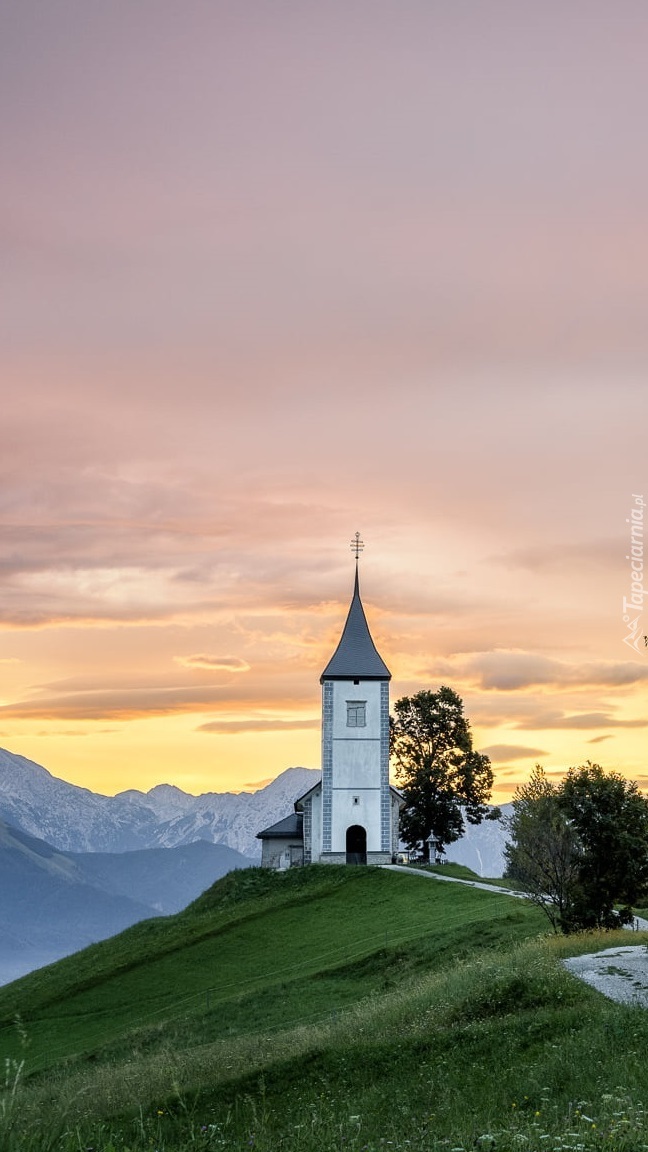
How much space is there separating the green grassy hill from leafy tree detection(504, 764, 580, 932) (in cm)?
150

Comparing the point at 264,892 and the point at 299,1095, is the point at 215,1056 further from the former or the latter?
the point at 264,892

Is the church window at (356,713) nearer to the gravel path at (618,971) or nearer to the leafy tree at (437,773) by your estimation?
the leafy tree at (437,773)

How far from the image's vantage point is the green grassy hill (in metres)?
15.0

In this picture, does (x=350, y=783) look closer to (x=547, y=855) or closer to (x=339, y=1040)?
(x=547, y=855)

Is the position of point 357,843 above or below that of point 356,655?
below

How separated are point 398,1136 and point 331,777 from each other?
207 ft

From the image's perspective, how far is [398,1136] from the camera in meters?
15.9

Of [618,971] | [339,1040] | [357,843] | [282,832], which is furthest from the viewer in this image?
[282,832]

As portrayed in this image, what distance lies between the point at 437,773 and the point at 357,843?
25.0 feet

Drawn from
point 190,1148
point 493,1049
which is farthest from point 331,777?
point 190,1148

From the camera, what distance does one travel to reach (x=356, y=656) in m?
81.9

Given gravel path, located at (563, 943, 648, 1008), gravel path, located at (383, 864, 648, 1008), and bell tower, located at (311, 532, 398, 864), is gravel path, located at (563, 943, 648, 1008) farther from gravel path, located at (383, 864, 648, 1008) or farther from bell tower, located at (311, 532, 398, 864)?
bell tower, located at (311, 532, 398, 864)

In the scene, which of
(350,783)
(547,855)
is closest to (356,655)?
(350,783)

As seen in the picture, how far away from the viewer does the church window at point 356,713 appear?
3132 inches
